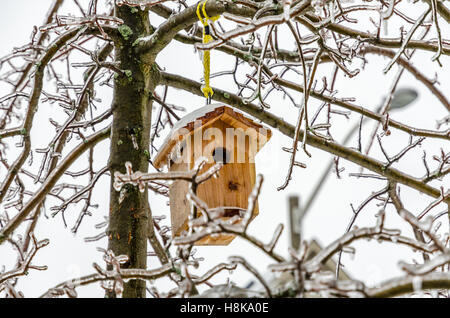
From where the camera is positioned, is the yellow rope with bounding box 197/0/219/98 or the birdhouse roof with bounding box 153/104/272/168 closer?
the yellow rope with bounding box 197/0/219/98

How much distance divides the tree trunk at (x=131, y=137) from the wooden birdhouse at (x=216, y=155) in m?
0.12

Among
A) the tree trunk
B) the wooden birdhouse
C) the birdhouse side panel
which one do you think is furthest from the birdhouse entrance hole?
the tree trunk

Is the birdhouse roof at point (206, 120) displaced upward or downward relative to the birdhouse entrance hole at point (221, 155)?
upward

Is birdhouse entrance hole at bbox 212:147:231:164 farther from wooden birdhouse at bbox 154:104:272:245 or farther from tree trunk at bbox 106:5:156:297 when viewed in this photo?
tree trunk at bbox 106:5:156:297

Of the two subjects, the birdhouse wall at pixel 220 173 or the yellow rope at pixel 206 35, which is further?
the birdhouse wall at pixel 220 173

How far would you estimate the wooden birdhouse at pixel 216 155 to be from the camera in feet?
6.30

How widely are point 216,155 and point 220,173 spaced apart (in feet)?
0.23

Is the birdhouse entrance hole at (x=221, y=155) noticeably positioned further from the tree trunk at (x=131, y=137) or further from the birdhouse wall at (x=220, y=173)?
the tree trunk at (x=131, y=137)

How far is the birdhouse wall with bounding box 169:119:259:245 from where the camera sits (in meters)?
1.93

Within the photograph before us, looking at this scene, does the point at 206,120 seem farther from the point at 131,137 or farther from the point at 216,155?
the point at 131,137

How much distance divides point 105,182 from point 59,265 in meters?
0.71

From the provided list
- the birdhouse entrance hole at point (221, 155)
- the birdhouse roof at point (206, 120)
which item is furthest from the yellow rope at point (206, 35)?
the birdhouse entrance hole at point (221, 155)

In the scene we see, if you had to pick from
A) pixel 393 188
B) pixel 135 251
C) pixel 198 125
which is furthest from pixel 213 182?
pixel 393 188
